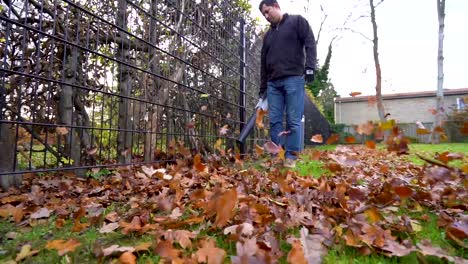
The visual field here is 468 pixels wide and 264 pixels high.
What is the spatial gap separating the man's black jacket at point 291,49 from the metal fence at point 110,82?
2.04 feet

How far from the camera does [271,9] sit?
3.72 m

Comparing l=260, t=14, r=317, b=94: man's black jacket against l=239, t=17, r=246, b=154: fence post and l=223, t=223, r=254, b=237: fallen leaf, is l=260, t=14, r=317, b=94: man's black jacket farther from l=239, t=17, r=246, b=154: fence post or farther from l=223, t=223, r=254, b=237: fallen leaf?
l=223, t=223, r=254, b=237: fallen leaf

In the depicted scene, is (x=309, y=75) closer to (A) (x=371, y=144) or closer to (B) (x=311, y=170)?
(B) (x=311, y=170)

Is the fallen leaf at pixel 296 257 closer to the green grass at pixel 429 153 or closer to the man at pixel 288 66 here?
the green grass at pixel 429 153

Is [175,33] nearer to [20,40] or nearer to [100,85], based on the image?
[100,85]

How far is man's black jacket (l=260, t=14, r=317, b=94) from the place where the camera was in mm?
3615

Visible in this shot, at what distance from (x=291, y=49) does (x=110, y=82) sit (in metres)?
1.91

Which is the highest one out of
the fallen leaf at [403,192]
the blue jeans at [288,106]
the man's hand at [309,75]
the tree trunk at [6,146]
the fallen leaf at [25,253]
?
the man's hand at [309,75]

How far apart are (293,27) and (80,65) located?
2.18 m

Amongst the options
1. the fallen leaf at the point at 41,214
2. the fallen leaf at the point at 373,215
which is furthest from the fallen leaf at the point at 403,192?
the fallen leaf at the point at 41,214

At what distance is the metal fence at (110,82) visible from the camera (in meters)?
2.19

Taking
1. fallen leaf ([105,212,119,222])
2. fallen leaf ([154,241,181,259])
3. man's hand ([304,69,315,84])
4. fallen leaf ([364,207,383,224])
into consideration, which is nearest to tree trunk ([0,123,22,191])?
fallen leaf ([105,212,119,222])

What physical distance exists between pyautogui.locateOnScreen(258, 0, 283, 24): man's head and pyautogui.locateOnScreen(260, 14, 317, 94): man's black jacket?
9 cm

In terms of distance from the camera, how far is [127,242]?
1196 mm
